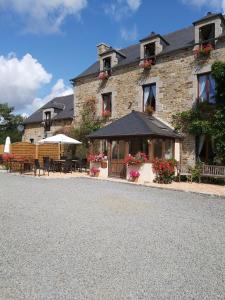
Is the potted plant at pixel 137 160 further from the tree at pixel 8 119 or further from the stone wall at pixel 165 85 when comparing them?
the tree at pixel 8 119

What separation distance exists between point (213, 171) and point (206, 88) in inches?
174

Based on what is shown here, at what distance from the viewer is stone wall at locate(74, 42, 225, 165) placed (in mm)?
15531

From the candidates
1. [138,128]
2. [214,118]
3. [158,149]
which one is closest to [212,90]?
[214,118]

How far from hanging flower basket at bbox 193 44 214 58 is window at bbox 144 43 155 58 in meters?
2.98

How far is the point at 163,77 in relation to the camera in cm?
1681

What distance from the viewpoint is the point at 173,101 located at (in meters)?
16.3

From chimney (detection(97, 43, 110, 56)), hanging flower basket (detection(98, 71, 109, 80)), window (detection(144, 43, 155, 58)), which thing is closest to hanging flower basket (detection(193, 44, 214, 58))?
window (detection(144, 43, 155, 58))

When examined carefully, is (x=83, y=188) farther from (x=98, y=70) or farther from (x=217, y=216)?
(x=98, y=70)

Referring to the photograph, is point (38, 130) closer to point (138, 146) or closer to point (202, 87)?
point (138, 146)

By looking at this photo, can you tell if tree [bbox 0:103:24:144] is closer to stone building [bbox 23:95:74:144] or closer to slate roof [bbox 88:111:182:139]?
stone building [bbox 23:95:74:144]

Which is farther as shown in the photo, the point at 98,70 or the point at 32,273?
the point at 98,70

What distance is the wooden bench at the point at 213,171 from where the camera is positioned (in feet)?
41.8

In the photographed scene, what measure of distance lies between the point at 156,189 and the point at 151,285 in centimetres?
828

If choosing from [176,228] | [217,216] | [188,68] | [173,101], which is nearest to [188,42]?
[188,68]
